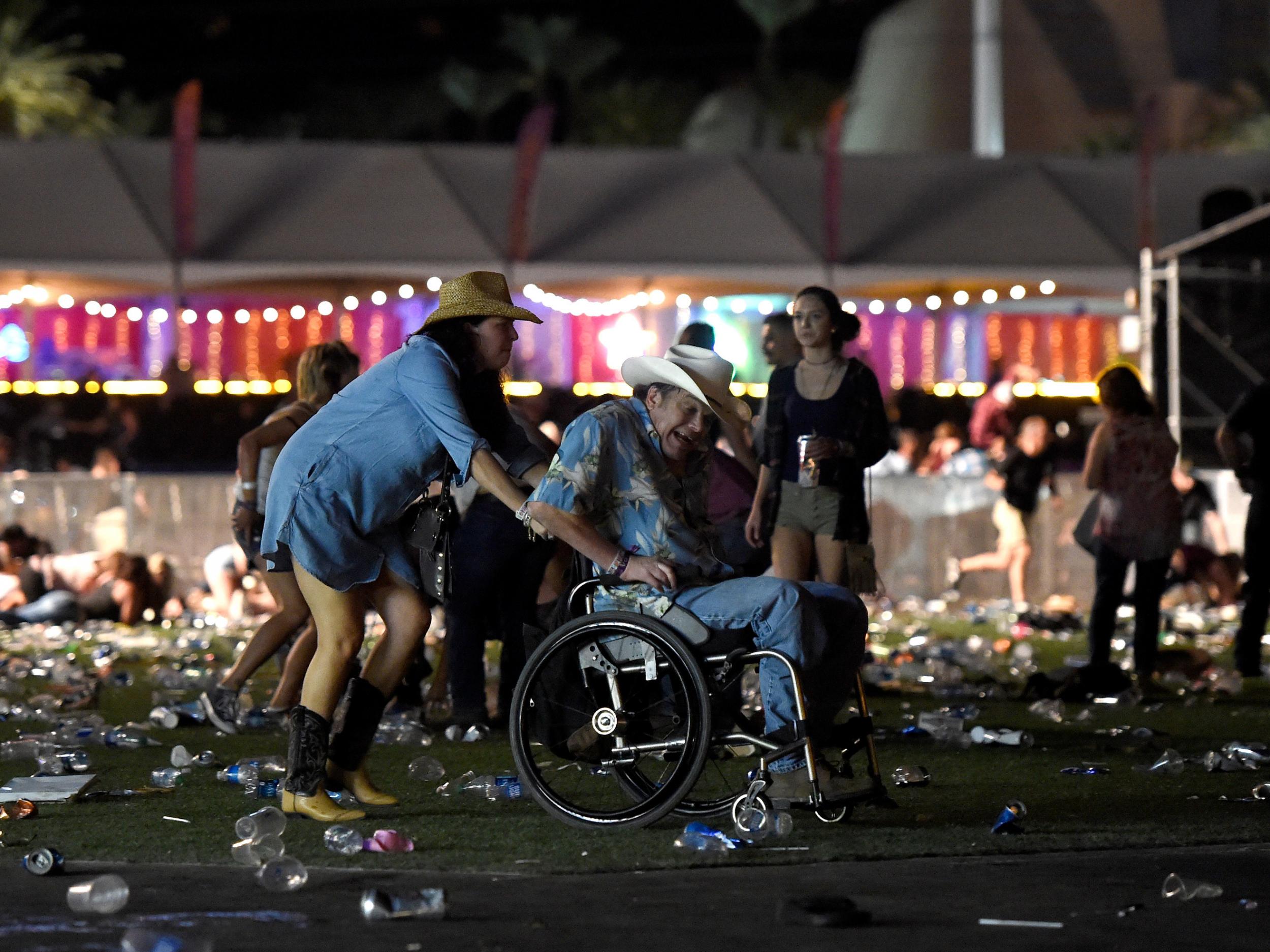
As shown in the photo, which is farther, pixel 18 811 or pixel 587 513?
pixel 18 811

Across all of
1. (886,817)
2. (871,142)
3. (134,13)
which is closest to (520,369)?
(886,817)

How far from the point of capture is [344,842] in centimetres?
560

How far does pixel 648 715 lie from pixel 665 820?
384 millimetres

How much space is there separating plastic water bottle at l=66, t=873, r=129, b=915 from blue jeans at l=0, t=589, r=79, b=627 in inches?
399

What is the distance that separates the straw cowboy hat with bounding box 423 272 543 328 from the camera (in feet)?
20.3

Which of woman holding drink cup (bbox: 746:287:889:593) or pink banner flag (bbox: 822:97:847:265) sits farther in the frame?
pink banner flag (bbox: 822:97:847:265)

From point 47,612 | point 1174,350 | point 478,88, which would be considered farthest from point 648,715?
point 478,88

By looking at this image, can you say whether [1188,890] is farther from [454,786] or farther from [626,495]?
[454,786]

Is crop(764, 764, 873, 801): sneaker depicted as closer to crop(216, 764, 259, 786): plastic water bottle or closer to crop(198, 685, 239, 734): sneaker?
crop(216, 764, 259, 786): plastic water bottle

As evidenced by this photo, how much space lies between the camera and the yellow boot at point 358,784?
6434 millimetres

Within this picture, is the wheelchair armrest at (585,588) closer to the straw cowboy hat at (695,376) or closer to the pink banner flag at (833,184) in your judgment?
the straw cowboy hat at (695,376)

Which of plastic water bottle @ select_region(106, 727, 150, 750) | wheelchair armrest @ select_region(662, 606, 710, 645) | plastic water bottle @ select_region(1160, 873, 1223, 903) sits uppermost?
wheelchair armrest @ select_region(662, 606, 710, 645)

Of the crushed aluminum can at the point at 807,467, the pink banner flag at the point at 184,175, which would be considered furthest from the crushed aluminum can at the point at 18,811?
the pink banner flag at the point at 184,175

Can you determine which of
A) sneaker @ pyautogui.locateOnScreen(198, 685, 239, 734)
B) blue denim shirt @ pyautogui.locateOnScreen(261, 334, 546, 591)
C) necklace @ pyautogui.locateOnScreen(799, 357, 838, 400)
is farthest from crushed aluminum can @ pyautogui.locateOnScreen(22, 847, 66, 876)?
necklace @ pyautogui.locateOnScreen(799, 357, 838, 400)
